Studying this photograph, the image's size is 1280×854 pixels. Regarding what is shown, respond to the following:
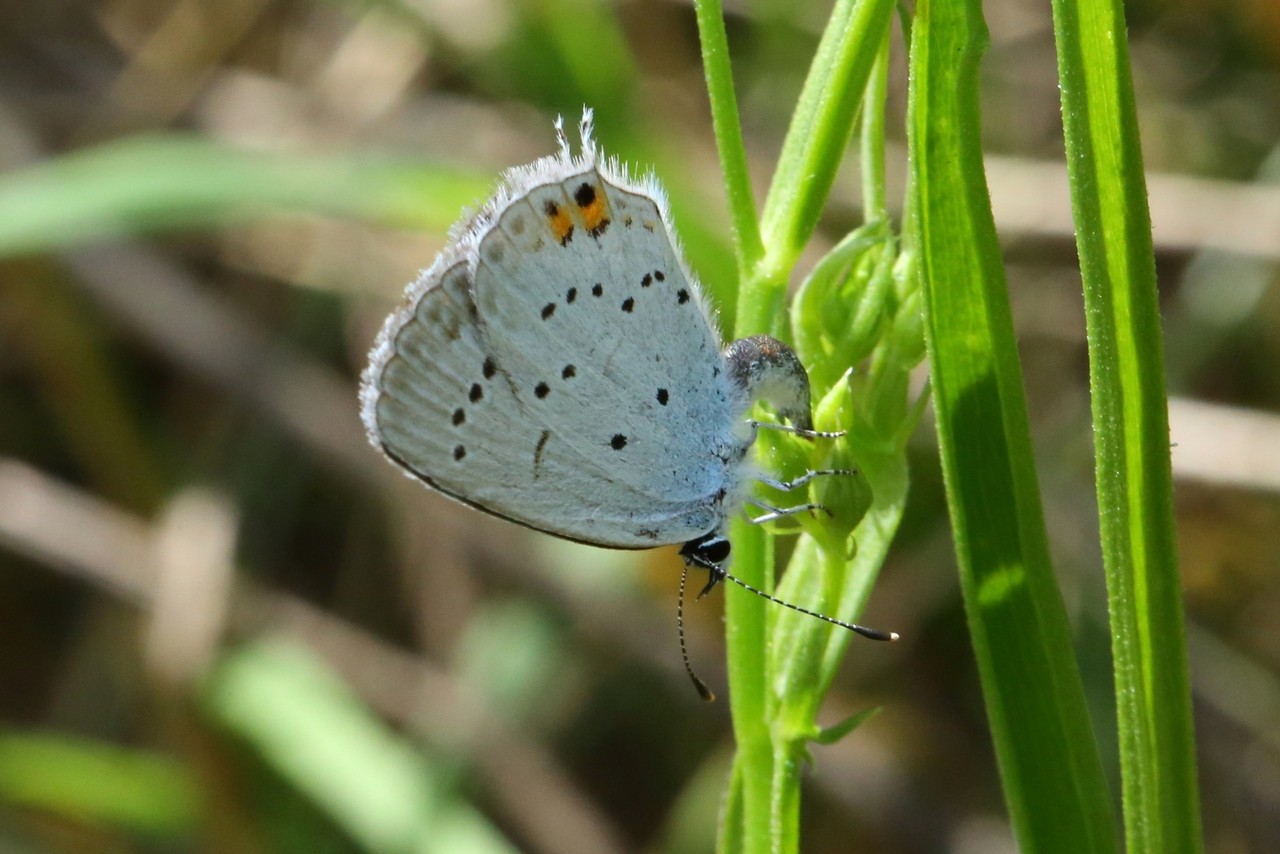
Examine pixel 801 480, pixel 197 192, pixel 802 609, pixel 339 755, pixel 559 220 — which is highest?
pixel 197 192

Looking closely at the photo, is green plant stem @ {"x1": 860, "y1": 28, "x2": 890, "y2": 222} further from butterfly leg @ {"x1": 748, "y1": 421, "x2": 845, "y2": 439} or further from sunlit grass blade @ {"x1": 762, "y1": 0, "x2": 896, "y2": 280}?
butterfly leg @ {"x1": 748, "y1": 421, "x2": 845, "y2": 439}

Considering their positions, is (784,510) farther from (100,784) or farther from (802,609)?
(100,784)

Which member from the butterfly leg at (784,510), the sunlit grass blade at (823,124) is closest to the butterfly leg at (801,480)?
the butterfly leg at (784,510)

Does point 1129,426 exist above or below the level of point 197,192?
below

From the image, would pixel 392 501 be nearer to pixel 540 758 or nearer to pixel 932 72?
pixel 540 758

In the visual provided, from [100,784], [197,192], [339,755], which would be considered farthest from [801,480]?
[100,784]

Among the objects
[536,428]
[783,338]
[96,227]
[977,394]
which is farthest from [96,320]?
[977,394]
